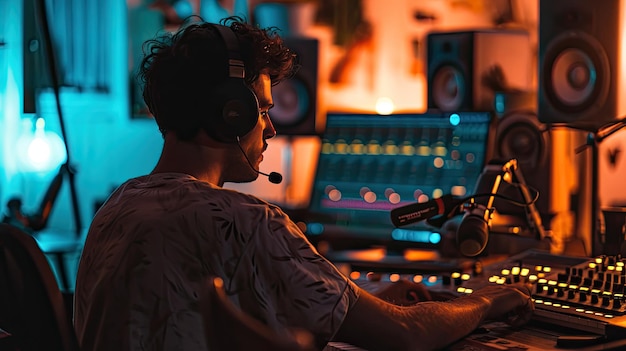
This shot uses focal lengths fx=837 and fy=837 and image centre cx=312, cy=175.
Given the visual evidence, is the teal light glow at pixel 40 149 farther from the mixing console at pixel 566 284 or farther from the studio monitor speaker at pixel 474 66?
the mixing console at pixel 566 284

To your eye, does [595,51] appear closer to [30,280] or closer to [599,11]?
[599,11]

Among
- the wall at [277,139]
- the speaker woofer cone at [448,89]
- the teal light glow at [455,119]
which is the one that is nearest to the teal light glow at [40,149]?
the wall at [277,139]

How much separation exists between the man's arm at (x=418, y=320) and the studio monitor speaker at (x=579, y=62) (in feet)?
2.77

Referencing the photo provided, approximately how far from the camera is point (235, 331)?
738 mm

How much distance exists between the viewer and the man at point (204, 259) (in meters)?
1.12

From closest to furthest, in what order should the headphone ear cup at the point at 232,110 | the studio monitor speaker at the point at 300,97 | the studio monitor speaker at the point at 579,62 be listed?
the headphone ear cup at the point at 232,110 < the studio monitor speaker at the point at 579,62 < the studio monitor speaker at the point at 300,97

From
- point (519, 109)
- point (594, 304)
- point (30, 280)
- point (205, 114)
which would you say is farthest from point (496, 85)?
point (30, 280)

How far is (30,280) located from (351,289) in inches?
17.4

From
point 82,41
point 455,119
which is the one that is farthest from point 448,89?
point 82,41

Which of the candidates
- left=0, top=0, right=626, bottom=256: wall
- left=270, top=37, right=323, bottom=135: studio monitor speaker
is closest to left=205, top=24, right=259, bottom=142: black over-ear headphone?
left=270, top=37, right=323, bottom=135: studio monitor speaker

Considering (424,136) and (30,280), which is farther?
(424,136)

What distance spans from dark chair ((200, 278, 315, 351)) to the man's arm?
424 mm

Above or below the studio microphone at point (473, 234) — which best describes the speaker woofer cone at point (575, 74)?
above

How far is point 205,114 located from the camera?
129cm
